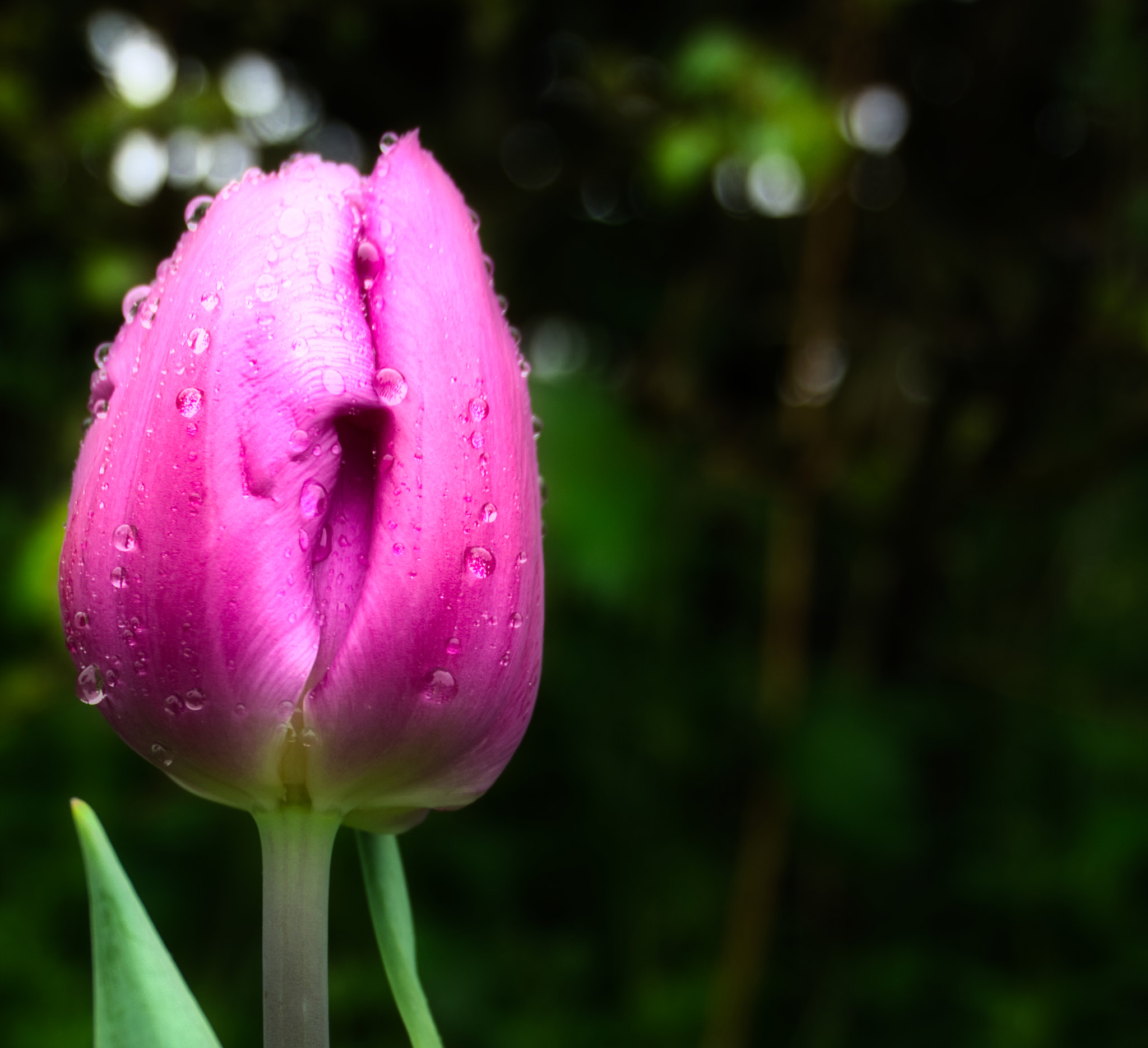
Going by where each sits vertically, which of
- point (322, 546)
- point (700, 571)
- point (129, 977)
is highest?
point (700, 571)

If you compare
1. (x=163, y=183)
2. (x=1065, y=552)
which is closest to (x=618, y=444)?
(x=163, y=183)

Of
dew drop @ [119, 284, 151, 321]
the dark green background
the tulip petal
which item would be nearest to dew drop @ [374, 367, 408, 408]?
the tulip petal

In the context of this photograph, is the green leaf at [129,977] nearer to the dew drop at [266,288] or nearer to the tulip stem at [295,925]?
the tulip stem at [295,925]

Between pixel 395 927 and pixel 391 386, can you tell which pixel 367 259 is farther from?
pixel 395 927

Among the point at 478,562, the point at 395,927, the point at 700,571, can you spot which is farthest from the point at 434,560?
the point at 700,571

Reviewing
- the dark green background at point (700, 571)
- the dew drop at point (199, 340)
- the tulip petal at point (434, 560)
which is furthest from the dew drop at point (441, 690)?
the dark green background at point (700, 571)

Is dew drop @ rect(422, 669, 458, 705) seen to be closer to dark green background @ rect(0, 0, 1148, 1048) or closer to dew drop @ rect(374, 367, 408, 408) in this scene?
dew drop @ rect(374, 367, 408, 408)
